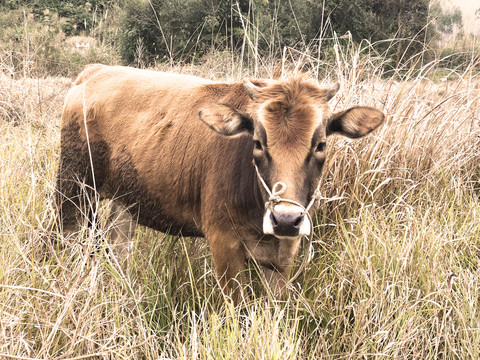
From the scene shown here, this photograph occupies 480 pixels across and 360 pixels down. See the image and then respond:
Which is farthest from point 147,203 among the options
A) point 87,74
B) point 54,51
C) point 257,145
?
point 54,51

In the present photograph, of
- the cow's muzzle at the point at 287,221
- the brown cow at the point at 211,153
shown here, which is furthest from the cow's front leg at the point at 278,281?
the cow's muzzle at the point at 287,221

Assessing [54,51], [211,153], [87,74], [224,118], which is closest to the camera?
[224,118]

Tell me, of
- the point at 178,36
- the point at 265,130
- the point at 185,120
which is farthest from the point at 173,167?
the point at 178,36

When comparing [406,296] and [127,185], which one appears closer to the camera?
[406,296]

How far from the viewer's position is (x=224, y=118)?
119 inches

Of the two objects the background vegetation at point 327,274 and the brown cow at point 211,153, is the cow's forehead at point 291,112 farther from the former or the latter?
the background vegetation at point 327,274

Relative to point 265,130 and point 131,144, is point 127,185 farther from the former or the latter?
point 265,130

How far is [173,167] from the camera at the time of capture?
3.58 m

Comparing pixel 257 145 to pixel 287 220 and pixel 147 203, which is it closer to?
pixel 287 220

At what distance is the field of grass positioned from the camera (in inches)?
100

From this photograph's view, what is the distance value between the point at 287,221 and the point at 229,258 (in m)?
0.76

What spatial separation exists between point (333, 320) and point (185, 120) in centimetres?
170

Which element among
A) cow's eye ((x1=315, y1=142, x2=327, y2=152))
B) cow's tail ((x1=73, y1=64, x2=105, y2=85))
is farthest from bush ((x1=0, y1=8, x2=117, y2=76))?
cow's eye ((x1=315, y1=142, x2=327, y2=152))

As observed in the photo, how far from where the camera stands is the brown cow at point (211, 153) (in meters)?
2.74
